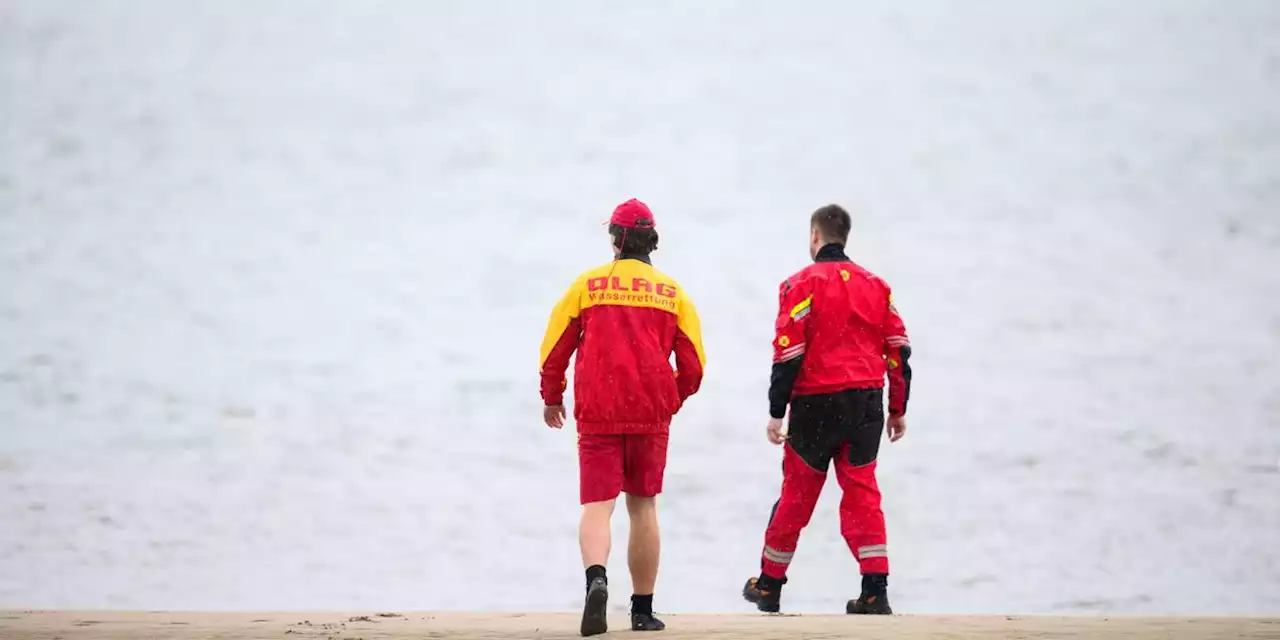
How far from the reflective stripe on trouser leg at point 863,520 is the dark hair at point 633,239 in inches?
44.7

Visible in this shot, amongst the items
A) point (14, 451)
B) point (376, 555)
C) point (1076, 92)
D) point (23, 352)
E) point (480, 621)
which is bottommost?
point (480, 621)

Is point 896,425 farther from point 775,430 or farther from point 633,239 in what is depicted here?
point 633,239

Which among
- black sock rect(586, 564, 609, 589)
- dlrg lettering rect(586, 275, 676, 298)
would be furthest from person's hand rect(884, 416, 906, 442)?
black sock rect(586, 564, 609, 589)

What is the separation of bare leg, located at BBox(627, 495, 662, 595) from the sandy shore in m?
0.15

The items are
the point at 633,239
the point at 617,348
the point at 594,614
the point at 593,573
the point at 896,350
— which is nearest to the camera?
the point at 594,614

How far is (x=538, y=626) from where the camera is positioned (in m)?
4.21

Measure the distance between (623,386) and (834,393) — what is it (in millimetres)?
1028

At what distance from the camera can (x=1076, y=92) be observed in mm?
10508

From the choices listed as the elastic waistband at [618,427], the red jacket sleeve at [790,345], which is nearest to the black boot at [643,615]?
the elastic waistband at [618,427]

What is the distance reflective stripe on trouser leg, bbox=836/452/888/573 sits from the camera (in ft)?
15.9

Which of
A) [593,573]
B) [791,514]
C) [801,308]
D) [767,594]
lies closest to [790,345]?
[801,308]

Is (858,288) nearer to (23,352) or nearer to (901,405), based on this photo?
(901,405)

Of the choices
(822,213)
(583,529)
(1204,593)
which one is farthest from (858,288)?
(1204,593)

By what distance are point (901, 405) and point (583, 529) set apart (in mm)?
1377
